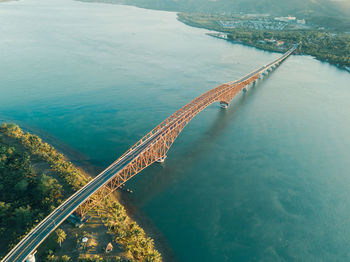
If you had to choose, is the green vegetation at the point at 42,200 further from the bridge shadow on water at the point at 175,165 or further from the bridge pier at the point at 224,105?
the bridge pier at the point at 224,105

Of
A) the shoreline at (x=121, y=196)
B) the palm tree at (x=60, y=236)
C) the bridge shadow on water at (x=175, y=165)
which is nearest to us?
the palm tree at (x=60, y=236)

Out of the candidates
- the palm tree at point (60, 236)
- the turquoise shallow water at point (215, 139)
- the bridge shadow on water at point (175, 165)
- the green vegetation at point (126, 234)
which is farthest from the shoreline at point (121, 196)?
the palm tree at point (60, 236)

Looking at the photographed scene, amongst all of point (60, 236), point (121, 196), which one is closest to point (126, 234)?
point (60, 236)

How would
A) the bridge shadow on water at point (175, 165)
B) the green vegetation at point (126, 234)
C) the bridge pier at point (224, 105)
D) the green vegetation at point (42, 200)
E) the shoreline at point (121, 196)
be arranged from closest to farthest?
the green vegetation at point (126, 234) → the green vegetation at point (42, 200) → the shoreline at point (121, 196) → the bridge shadow on water at point (175, 165) → the bridge pier at point (224, 105)

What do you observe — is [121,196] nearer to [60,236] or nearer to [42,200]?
[42,200]

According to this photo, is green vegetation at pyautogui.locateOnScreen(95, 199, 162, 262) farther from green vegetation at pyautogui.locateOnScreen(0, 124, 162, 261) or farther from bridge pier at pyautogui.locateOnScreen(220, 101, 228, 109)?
bridge pier at pyautogui.locateOnScreen(220, 101, 228, 109)

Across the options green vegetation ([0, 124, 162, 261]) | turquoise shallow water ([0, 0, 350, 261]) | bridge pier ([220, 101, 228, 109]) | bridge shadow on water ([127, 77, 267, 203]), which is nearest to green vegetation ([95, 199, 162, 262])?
green vegetation ([0, 124, 162, 261])
